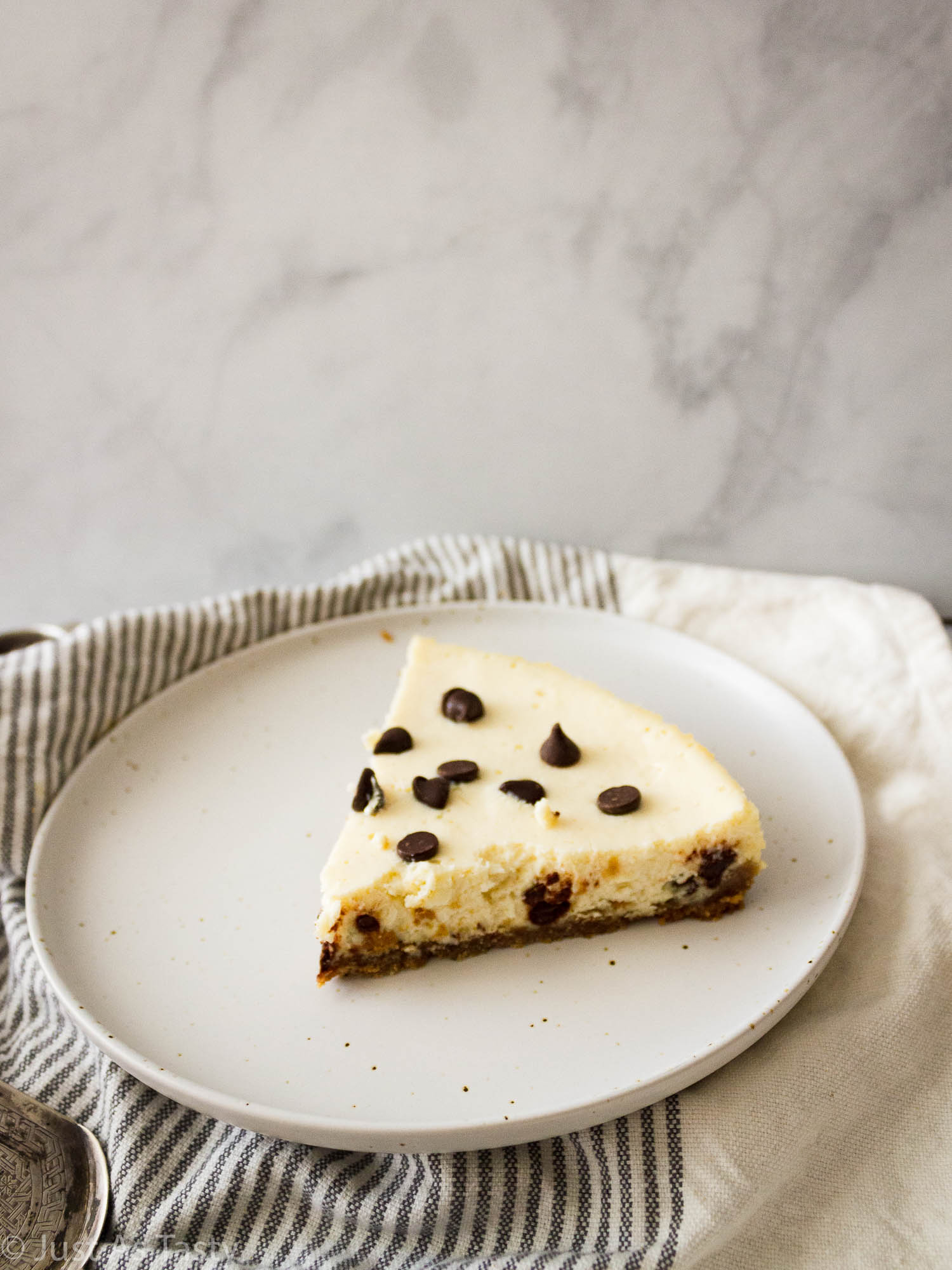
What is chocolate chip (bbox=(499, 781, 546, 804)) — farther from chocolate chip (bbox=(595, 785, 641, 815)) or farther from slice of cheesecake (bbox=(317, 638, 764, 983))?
chocolate chip (bbox=(595, 785, 641, 815))

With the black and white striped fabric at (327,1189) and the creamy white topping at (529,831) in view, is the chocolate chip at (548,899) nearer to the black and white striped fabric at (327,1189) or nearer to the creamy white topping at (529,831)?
the creamy white topping at (529,831)

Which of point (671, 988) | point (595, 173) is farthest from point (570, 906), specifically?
point (595, 173)

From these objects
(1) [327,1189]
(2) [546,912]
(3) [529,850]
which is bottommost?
(1) [327,1189]

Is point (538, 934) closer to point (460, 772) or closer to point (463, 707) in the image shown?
point (460, 772)

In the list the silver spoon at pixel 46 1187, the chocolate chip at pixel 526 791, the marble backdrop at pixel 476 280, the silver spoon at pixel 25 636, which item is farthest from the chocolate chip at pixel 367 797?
the silver spoon at pixel 25 636

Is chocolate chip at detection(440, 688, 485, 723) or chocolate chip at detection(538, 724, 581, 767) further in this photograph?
chocolate chip at detection(440, 688, 485, 723)

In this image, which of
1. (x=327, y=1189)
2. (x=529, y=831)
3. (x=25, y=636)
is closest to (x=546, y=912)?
(x=529, y=831)

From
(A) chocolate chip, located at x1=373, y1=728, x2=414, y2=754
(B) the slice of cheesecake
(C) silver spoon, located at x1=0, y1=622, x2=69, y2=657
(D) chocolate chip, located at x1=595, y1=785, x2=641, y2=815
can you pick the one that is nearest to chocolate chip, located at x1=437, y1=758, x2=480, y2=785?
(B) the slice of cheesecake
